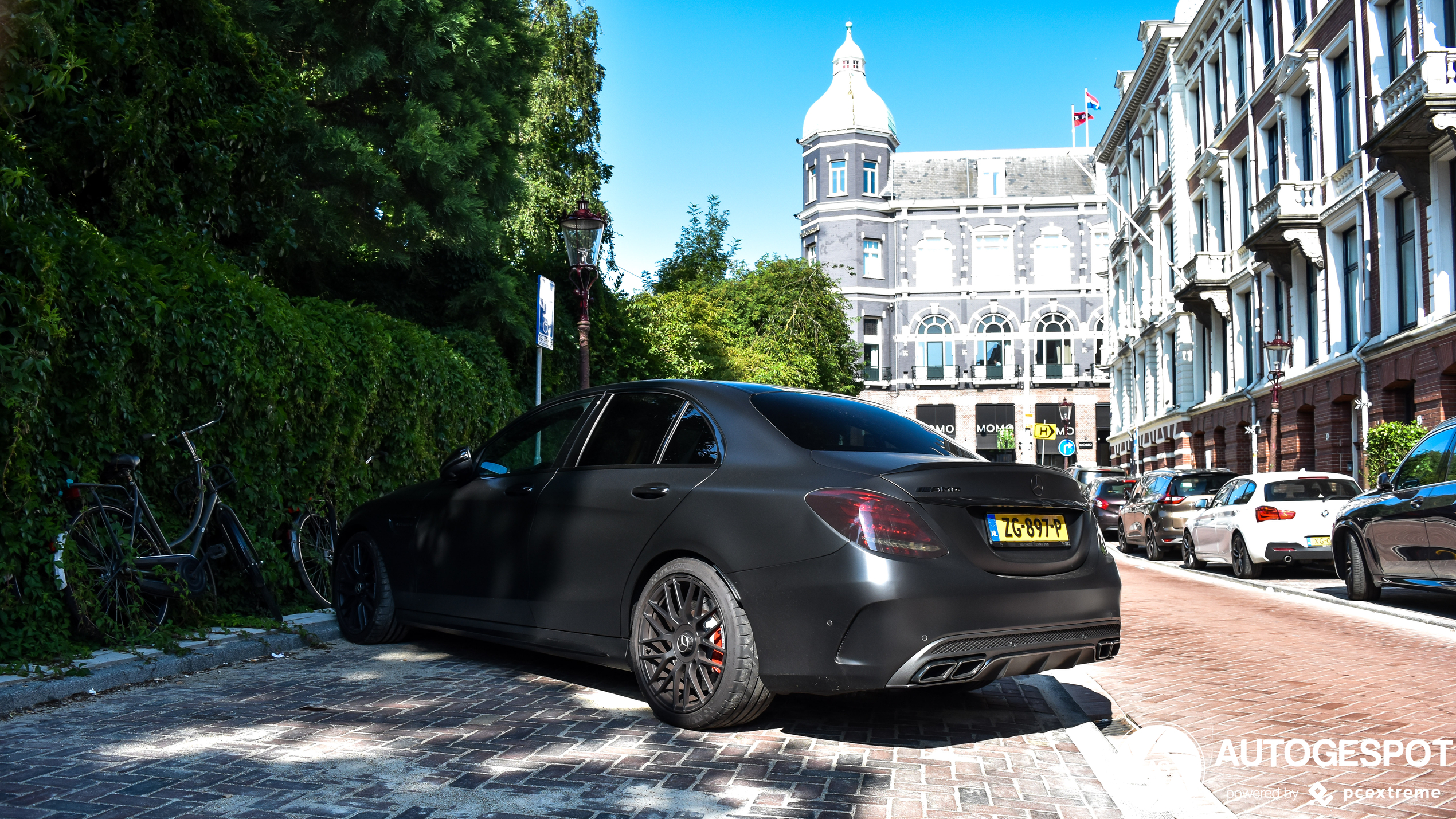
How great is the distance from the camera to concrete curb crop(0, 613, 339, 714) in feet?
17.7

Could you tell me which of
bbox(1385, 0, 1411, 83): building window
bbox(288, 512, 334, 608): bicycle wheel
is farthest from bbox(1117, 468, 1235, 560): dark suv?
bbox(288, 512, 334, 608): bicycle wheel

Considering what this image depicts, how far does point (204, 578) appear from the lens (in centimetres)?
720

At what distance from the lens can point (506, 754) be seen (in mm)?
4605

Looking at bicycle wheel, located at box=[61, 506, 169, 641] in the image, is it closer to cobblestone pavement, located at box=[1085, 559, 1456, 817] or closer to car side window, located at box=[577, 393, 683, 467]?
car side window, located at box=[577, 393, 683, 467]

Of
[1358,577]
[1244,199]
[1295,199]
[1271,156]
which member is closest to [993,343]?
[1244,199]

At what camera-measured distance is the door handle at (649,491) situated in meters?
5.31

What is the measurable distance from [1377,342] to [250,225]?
21715 mm

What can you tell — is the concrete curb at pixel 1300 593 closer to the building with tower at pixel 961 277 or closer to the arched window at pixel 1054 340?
the building with tower at pixel 961 277

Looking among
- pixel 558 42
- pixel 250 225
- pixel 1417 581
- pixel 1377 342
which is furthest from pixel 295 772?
pixel 558 42

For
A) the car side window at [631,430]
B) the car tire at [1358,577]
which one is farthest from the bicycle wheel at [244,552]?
the car tire at [1358,577]

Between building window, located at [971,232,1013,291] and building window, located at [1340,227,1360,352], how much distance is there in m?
37.1

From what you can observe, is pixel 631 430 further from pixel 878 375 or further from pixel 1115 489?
pixel 878 375

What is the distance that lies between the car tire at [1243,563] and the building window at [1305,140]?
51.8ft

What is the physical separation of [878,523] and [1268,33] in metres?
31.6
